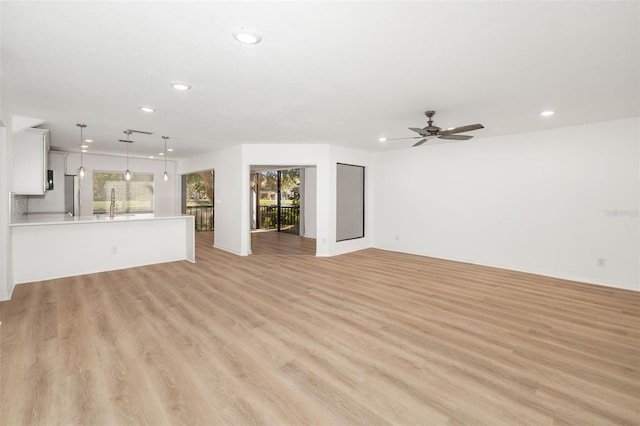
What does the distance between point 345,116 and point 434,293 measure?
2827 mm

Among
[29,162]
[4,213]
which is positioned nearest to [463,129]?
[4,213]

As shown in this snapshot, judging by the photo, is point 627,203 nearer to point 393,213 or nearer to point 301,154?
point 393,213

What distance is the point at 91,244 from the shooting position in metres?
5.16

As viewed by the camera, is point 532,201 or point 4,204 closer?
point 4,204

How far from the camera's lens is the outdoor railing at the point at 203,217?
36.6ft

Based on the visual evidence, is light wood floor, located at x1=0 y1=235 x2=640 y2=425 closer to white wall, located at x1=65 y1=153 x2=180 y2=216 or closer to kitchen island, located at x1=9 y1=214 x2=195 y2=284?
kitchen island, located at x1=9 y1=214 x2=195 y2=284

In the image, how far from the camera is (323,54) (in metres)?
2.48

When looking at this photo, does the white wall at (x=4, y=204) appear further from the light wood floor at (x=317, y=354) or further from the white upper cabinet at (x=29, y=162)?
the white upper cabinet at (x=29, y=162)

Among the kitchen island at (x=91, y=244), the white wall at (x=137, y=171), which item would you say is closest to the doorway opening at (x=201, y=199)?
the white wall at (x=137, y=171)

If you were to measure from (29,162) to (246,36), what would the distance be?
4603 mm

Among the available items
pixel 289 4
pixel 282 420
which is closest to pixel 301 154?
pixel 289 4

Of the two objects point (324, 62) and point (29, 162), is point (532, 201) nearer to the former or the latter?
point (324, 62)

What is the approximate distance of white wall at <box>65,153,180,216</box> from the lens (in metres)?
8.05

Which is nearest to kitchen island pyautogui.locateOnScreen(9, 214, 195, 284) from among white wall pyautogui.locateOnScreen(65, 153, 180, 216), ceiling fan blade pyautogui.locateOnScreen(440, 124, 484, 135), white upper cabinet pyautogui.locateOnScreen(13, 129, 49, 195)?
white upper cabinet pyautogui.locateOnScreen(13, 129, 49, 195)
